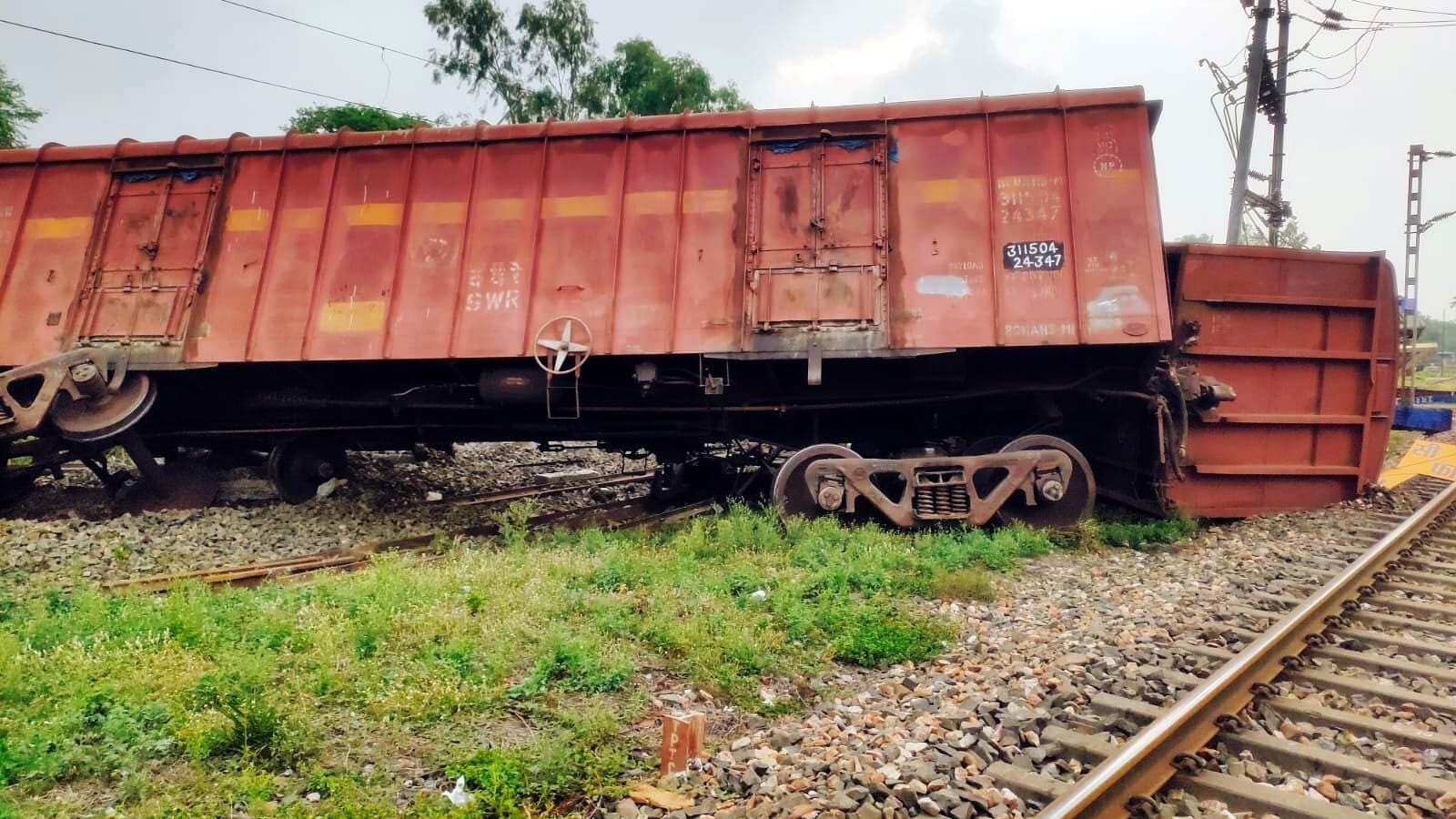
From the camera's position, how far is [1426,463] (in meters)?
12.4

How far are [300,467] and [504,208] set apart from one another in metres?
3.90

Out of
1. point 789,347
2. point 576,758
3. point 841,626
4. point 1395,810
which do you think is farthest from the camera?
point 789,347

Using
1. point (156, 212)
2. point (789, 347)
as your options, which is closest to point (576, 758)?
point (789, 347)

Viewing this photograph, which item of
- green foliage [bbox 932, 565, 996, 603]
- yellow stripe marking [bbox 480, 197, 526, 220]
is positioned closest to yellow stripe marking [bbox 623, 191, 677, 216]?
yellow stripe marking [bbox 480, 197, 526, 220]

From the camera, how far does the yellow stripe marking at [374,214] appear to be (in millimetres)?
8656

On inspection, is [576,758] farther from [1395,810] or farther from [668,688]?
[1395,810]

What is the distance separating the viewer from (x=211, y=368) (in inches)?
347

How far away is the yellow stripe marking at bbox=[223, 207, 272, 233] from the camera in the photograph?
349 inches

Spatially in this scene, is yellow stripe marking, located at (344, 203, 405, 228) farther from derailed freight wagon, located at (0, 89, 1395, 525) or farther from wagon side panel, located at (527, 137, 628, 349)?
wagon side panel, located at (527, 137, 628, 349)

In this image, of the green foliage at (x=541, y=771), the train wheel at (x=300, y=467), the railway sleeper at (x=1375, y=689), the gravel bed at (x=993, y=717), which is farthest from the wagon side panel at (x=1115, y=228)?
the train wheel at (x=300, y=467)

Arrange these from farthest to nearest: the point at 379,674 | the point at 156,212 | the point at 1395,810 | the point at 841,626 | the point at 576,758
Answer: the point at 156,212
the point at 841,626
the point at 379,674
the point at 576,758
the point at 1395,810

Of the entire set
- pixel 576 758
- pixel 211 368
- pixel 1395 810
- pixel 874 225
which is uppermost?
pixel 874 225

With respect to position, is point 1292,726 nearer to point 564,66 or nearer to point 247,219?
point 247,219

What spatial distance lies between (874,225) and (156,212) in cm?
754
